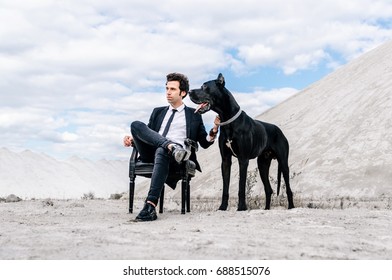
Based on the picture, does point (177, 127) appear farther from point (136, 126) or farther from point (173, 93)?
point (136, 126)

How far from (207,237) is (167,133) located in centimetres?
229

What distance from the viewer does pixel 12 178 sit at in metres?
40.6

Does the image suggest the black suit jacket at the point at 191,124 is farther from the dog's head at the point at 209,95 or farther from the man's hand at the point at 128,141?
the man's hand at the point at 128,141

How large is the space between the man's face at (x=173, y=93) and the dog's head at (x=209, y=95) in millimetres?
299

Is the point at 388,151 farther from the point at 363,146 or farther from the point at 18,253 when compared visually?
the point at 18,253

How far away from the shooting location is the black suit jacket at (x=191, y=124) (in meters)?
6.64

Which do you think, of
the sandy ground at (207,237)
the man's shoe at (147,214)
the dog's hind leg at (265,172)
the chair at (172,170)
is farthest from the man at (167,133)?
the dog's hind leg at (265,172)

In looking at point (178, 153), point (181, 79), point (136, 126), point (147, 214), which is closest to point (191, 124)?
point (181, 79)

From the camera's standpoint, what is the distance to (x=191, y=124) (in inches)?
261

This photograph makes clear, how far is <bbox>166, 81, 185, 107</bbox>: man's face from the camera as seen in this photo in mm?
6754

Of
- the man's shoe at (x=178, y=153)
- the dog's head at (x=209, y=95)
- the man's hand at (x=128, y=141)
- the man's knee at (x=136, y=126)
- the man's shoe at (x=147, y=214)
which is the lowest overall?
the man's shoe at (x=147, y=214)

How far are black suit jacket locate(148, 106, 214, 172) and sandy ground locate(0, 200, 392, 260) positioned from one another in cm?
100
